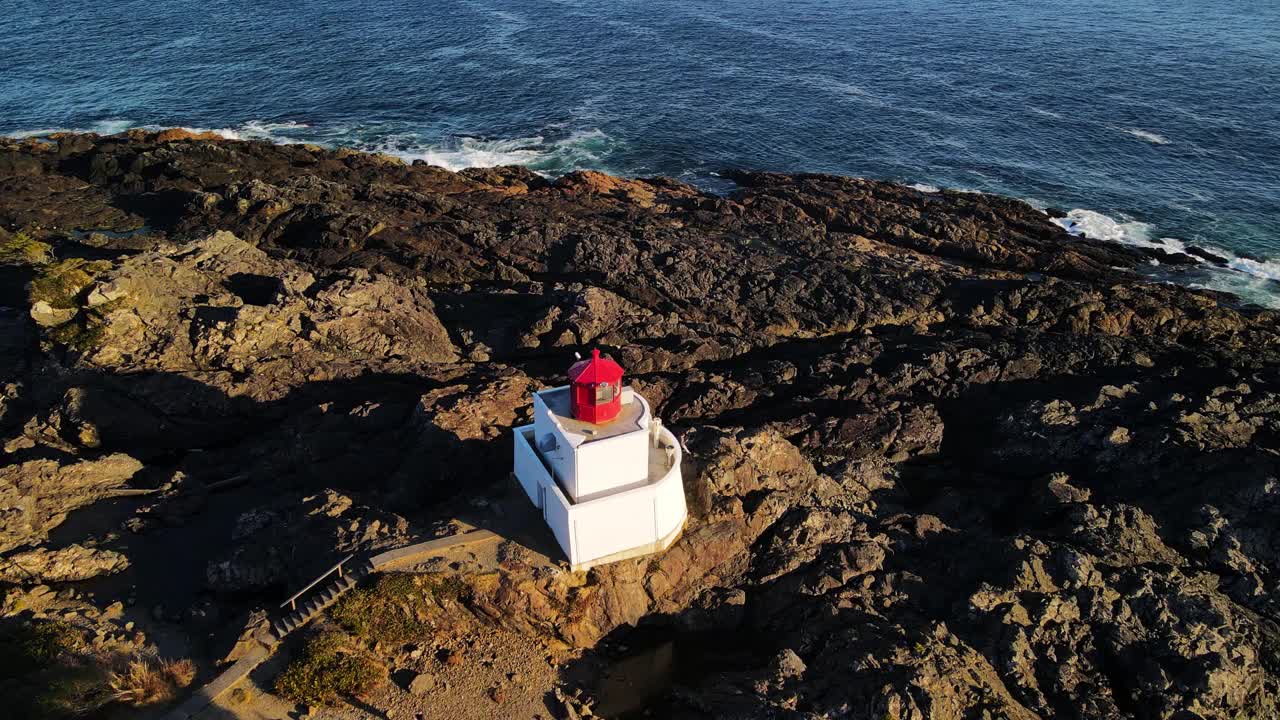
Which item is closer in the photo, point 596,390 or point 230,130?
point 596,390

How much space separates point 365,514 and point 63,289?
58.0ft

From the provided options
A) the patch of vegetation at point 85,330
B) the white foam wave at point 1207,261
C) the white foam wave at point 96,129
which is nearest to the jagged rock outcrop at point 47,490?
the patch of vegetation at point 85,330

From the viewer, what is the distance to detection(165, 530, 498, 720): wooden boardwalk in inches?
645

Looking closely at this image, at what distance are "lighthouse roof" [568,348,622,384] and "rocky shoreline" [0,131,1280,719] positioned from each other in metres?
4.56

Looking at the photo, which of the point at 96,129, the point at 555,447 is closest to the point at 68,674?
A: the point at 555,447

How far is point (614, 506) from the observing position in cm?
1894

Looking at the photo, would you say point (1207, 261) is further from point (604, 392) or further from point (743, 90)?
point (604, 392)

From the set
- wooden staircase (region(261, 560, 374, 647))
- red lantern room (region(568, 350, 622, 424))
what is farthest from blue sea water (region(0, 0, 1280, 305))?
wooden staircase (region(261, 560, 374, 647))

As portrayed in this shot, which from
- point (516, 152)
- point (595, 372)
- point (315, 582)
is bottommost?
point (516, 152)

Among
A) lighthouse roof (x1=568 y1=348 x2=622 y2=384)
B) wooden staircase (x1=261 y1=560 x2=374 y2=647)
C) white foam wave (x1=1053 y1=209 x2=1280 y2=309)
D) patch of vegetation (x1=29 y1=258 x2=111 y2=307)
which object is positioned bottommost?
white foam wave (x1=1053 y1=209 x2=1280 y2=309)

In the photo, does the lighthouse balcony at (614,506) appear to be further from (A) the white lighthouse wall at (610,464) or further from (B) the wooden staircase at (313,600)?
(B) the wooden staircase at (313,600)

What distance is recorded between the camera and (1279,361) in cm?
3105

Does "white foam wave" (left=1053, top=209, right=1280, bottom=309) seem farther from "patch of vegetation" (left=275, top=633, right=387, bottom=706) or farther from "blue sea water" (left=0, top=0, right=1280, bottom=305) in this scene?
"patch of vegetation" (left=275, top=633, right=387, bottom=706)

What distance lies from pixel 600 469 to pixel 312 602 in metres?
7.16
